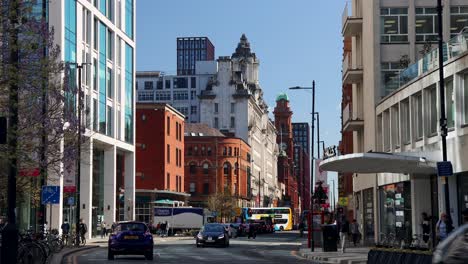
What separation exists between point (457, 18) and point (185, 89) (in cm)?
12714

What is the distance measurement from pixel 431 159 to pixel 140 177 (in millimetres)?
73222

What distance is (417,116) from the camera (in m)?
39.8

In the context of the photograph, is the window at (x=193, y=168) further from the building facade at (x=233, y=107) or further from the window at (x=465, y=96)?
the window at (x=465, y=96)

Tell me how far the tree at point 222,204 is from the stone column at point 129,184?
140ft

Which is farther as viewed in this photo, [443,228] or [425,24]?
[425,24]

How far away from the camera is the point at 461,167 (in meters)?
32.8

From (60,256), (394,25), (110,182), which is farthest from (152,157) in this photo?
(60,256)

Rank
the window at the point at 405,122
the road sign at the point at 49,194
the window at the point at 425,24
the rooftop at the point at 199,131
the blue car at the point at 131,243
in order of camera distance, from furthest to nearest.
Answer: the rooftop at the point at 199,131 < the window at the point at 425,24 < the window at the point at 405,122 < the road sign at the point at 49,194 < the blue car at the point at 131,243

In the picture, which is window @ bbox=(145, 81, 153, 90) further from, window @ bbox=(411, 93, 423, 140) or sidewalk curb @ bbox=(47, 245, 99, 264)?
window @ bbox=(411, 93, 423, 140)

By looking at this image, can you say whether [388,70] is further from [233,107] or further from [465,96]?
[233,107]

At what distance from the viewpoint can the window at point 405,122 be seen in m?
42.1

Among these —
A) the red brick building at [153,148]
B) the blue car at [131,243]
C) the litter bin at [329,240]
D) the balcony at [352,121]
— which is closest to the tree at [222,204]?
the red brick building at [153,148]

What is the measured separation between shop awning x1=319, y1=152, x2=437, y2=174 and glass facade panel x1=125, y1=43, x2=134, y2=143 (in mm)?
39881

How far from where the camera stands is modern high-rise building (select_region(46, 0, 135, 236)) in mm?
62062
